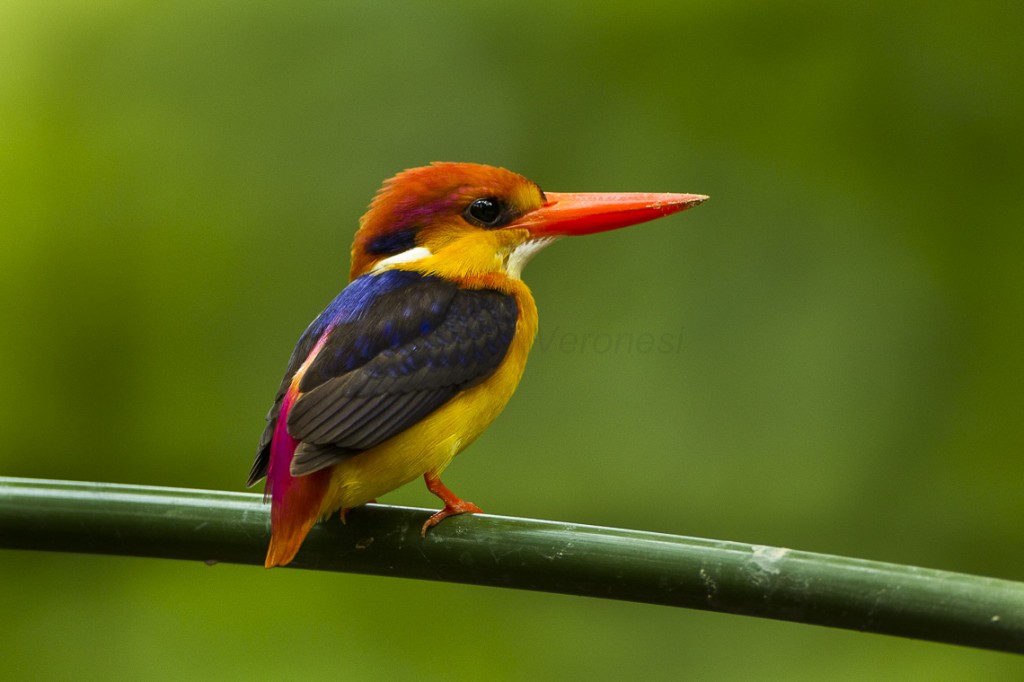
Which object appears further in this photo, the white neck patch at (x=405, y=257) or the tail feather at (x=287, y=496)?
the white neck patch at (x=405, y=257)

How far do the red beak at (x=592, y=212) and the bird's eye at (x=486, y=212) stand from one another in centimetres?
3

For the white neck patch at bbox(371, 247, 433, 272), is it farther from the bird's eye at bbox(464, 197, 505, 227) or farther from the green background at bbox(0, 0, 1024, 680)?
the green background at bbox(0, 0, 1024, 680)

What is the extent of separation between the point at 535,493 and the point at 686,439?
1.32 ft

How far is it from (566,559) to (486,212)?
2.73 feet

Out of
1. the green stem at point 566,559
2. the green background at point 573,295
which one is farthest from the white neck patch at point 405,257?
the green background at point 573,295

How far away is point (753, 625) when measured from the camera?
263 cm

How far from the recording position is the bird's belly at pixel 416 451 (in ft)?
5.24

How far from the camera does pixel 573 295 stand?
290 cm

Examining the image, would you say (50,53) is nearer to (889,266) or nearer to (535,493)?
(535,493)

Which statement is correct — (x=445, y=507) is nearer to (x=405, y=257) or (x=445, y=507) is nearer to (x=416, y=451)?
(x=416, y=451)

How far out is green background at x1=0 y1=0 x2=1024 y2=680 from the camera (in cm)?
250

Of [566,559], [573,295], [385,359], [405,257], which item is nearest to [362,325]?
[385,359]

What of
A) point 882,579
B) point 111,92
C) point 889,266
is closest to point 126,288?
point 111,92

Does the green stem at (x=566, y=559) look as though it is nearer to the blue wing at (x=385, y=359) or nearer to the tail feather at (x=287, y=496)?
the tail feather at (x=287, y=496)
